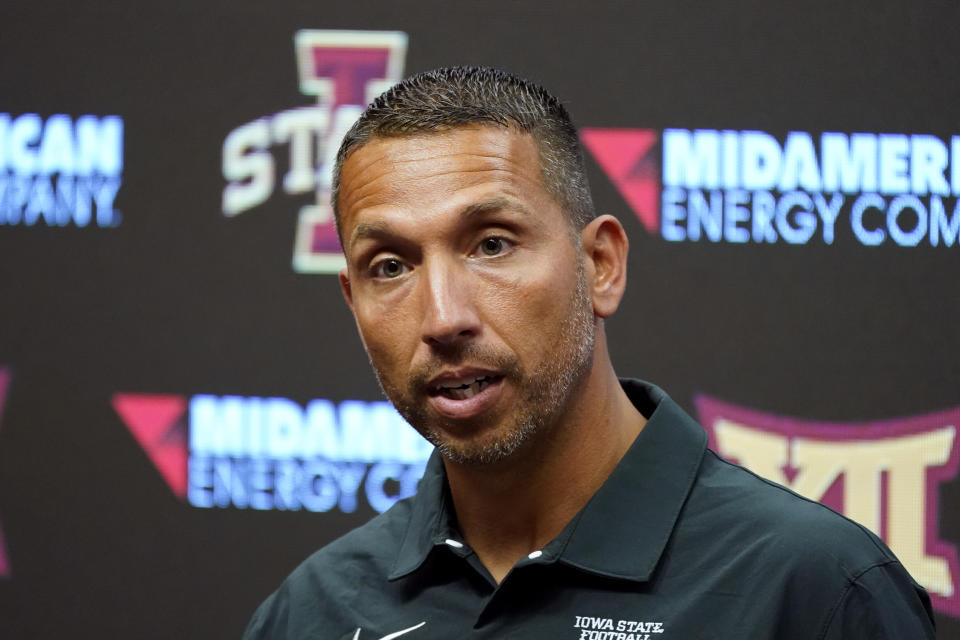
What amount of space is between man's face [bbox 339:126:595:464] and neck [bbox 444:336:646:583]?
4 cm

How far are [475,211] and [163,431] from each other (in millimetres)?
1348

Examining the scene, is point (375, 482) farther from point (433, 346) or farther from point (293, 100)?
point (433, 346)

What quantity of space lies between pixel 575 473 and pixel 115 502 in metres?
1.41

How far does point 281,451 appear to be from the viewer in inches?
85.8

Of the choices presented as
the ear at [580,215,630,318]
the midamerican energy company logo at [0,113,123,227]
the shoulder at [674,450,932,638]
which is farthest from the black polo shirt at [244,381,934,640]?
the midamerican energy company logo at [0,113,123,227]

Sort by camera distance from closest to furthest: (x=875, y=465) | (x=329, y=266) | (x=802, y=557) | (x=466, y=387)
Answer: (x=802, y=557)
(x=466, y=387)
(x=875, y=465)
(x=329, y=266)

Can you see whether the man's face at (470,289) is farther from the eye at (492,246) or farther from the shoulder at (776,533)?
the shoulder at (776,533)

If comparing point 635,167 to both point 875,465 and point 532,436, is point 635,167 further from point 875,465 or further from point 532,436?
point 532,436

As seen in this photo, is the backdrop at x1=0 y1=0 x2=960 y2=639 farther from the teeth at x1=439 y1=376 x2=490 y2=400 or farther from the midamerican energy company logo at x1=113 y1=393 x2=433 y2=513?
the teeth at x1=439 y1=376 x2=490 y2=400

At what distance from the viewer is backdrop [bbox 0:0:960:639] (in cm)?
210

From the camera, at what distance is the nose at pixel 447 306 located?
40.6 inches

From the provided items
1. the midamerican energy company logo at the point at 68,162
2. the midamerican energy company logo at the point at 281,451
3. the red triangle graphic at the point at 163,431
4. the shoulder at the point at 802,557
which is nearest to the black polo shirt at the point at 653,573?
the shoulder at the point at 802,557

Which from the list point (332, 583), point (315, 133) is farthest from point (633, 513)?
point (315, 133)

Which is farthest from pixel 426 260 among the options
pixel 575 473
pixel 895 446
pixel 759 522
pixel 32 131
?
pixel 32 131
